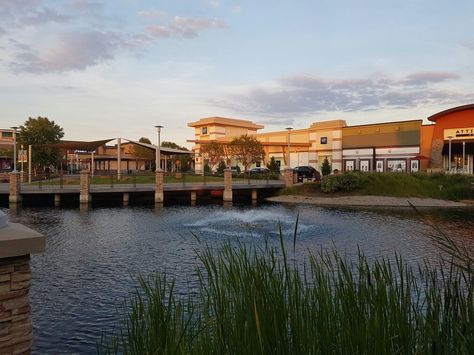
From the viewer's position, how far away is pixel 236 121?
8644 cm

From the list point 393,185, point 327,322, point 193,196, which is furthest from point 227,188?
point 327,322

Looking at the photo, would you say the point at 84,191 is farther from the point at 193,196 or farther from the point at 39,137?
the point at 39,137

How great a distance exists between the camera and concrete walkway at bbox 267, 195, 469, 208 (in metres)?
36.7

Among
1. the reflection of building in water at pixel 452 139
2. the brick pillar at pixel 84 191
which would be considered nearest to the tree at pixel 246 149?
the reflection of building in water at pixel 452 139

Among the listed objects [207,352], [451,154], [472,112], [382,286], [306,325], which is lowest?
[207,352]

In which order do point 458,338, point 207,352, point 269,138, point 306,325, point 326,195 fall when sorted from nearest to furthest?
1. point 458,338
2. point 306,325
3. point 207,352
4. point 326,195
5. point 269,138

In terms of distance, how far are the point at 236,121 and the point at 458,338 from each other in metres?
84.2

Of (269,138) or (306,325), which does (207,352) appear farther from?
(269,138)

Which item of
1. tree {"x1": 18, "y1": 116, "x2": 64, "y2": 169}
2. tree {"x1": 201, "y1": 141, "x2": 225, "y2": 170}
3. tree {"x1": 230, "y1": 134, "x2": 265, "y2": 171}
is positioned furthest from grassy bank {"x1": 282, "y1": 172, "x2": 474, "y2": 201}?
tree {"x1": 18, "y1": 116, "x2": 64, "y2": 169}

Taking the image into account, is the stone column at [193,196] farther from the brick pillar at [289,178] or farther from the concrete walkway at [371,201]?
the brick pillar at [289,178]

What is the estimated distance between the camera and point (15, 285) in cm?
452

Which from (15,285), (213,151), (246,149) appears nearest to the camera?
(15,285)

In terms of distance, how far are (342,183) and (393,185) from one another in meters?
4.91

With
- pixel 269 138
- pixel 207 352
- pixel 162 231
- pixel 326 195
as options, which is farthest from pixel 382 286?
pixel 269 138
